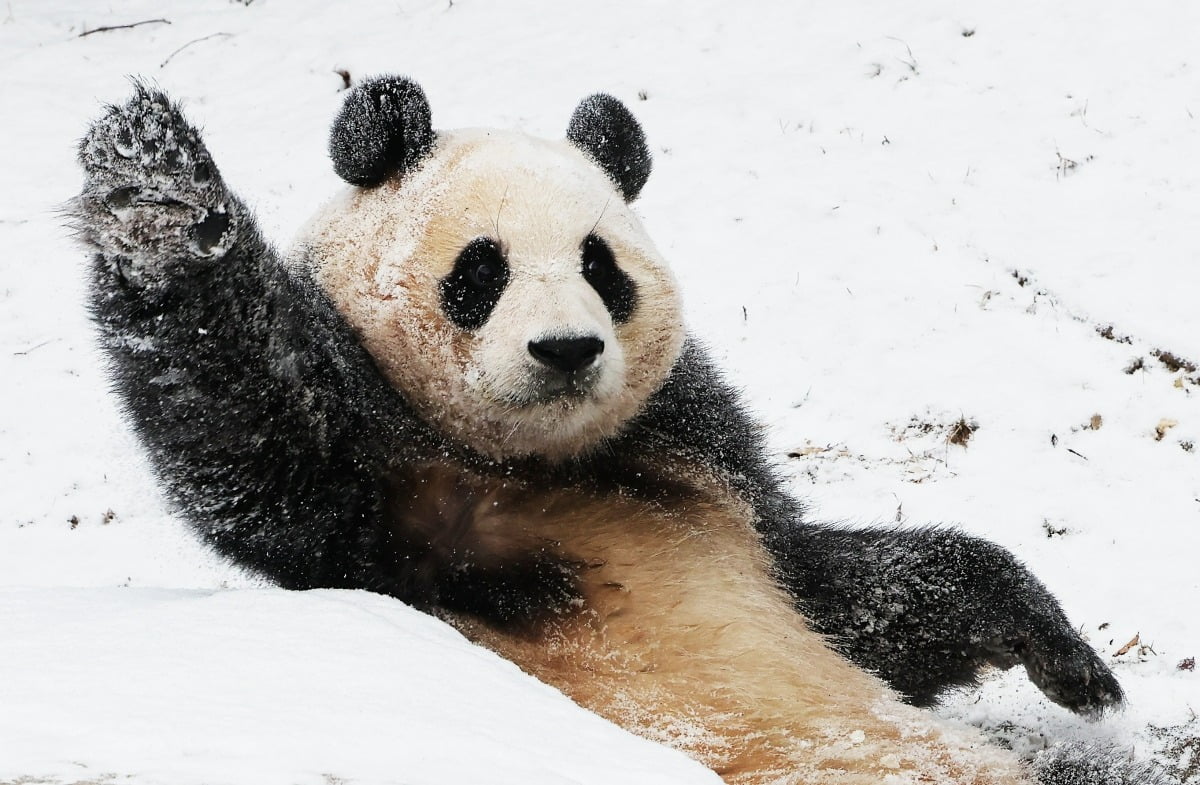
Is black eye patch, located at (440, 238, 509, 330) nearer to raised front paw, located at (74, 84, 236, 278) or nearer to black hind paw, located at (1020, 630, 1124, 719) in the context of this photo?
raised front paw, located at (74, 84, 236, 278)

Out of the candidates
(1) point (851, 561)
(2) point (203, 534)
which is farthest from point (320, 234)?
(1) point (851, 561)

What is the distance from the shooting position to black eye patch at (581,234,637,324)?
138 inches

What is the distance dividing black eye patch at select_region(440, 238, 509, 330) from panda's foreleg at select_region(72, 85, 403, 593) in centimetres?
35

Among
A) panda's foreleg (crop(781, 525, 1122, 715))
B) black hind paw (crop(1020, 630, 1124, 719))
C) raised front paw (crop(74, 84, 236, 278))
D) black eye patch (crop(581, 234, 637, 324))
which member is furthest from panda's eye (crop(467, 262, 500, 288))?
black hind paw (crop(1020, 630, 1124, 719))

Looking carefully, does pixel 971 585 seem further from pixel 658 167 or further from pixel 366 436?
pixel 658 167

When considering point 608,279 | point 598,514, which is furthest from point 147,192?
point 598,514

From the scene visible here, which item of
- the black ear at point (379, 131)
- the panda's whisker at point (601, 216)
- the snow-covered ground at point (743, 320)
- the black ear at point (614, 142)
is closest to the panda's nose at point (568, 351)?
the panda's whisker at point (601, 216)

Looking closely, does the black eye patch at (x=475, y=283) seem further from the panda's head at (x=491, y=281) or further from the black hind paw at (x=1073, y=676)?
the black hind paw at (x=1073, y=676)

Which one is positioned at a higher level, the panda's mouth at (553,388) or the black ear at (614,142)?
the black ear at (614,142)

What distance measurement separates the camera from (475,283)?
334cm

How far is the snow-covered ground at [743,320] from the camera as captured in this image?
2.21 m

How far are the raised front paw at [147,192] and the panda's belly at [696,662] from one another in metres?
1.09

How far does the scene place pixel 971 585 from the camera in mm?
4043

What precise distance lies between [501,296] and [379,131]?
0.67 m
